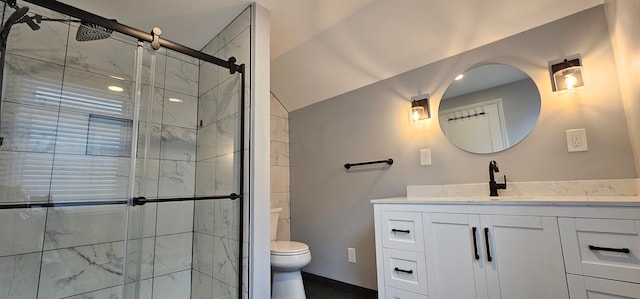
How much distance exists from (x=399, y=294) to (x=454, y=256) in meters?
0.42

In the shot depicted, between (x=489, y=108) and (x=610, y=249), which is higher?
(x=489, y=108)

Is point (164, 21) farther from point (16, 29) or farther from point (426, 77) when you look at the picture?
point (426, 77)

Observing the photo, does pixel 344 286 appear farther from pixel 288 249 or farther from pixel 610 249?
pixel 610 249

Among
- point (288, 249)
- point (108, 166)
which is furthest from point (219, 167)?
point (288, 249)

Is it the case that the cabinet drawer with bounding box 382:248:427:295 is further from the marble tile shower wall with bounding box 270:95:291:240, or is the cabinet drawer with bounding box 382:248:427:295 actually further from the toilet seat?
the marble tile shower wall with bounding box 270:95:291:240

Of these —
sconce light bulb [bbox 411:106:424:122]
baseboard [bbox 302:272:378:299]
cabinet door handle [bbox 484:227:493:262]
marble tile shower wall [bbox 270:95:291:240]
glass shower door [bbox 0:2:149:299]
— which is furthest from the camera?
marble tile shower wall [bbox 270:95:291:240]

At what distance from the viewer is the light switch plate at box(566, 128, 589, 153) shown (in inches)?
59.4

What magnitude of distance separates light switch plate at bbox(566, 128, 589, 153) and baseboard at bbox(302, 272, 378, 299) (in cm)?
164

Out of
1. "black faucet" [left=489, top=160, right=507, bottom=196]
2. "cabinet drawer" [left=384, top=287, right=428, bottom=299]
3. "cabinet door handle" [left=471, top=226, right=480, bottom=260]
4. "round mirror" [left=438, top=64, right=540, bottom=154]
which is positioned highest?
"round mirror" [left=438, top=64, right=540, bottom=154]

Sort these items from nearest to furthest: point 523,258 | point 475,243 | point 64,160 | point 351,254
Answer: point 523,258, point 475,243, point 64,160, point 351,254

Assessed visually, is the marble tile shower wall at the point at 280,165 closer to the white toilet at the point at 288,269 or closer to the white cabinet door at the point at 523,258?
the white toilet at the point at 288,269

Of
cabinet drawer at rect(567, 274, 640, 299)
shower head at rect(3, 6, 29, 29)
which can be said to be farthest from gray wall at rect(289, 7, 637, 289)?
shower head at rect(3, 6, 29, 29)

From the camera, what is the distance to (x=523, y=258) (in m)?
1.27

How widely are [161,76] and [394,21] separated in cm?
169
